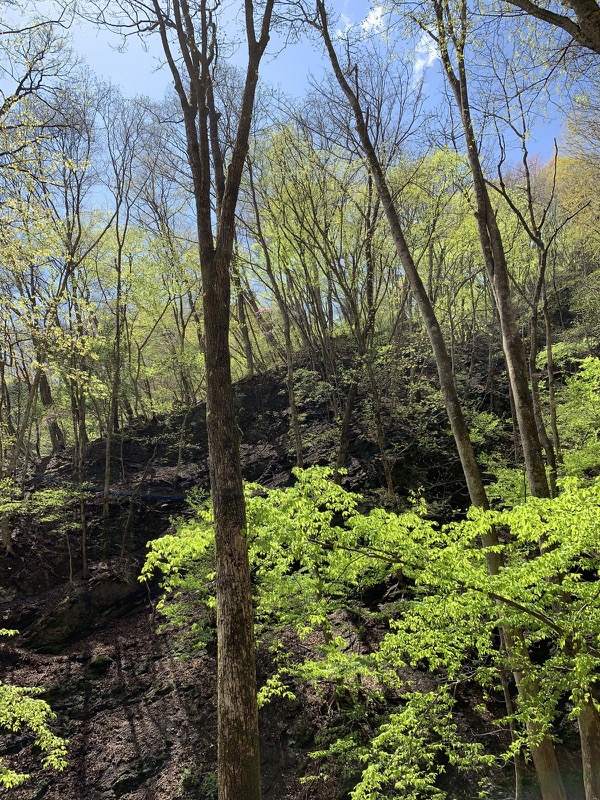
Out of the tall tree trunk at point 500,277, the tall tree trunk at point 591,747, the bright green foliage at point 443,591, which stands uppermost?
the tall tree trunk at point 500,277

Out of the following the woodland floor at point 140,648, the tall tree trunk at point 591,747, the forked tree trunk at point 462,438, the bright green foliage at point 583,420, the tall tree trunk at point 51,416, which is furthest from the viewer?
the tall tree trunk at point 51,416

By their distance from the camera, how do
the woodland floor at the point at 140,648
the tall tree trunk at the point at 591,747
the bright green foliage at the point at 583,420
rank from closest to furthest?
the tall tree trunk at the point at 591,747, the woodland floor at the point at 140,648, the bright green foliage at the point at 583,420

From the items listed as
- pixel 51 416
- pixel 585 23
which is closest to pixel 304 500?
pixel 585 23

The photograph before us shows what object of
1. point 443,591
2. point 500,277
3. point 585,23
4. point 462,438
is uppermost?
point 585,23

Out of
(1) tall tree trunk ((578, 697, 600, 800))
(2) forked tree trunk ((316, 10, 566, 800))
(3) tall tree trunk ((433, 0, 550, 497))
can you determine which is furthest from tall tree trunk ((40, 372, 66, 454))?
(1) tall tree trunk ((578, 697, 600, 800))

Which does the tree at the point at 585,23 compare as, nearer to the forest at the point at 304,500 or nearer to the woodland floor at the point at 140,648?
the forest at the point at 304,500

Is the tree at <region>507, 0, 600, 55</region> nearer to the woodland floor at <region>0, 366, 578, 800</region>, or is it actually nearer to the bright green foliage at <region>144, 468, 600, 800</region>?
the bright green foliage at <region>144, 468, 600, 800</region>

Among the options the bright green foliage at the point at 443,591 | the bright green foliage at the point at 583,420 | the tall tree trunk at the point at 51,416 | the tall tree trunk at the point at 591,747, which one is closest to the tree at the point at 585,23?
the bright green foliage at the point at 443,591

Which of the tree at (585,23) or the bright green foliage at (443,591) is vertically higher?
the tree at (585,23)

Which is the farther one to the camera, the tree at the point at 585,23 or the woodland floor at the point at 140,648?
the woodland floor at the point at 140,648

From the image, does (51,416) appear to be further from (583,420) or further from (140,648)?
(583,420)

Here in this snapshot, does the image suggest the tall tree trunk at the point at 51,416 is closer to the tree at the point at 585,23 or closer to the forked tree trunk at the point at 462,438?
the forked tree trunk at the point at 462,438

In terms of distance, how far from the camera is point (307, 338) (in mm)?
14219

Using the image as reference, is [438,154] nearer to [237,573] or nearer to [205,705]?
[237,573]
